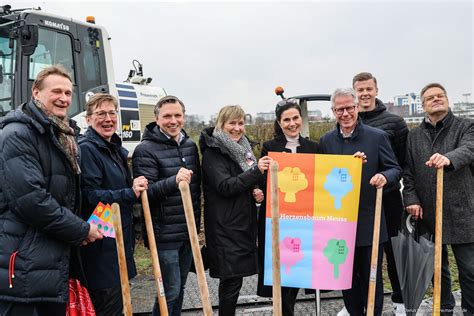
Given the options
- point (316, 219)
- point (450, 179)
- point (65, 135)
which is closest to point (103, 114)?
point (65, 135)

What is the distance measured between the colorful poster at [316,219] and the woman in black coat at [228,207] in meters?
0.15

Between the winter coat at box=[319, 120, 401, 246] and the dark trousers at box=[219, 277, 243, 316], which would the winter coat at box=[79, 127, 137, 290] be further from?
the winter coat at box=[319, 120, 401, 246]

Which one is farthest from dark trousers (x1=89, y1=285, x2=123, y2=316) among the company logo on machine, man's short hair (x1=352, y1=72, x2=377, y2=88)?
the company logo on machine

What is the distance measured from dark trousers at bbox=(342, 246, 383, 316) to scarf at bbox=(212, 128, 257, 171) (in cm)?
102

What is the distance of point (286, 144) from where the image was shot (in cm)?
334

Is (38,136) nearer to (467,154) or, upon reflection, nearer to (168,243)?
(168,243)

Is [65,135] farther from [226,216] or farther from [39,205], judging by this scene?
[226,216]

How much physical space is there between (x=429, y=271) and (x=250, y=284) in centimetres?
234

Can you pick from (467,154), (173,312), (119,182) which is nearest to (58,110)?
(119,182)

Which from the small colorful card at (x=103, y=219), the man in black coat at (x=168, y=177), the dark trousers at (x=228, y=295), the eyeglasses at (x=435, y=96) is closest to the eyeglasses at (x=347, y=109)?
the eyeglasses at (x=435, y=96)

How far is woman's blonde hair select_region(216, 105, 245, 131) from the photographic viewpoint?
10.5ft

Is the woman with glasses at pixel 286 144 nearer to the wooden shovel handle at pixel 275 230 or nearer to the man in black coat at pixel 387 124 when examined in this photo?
the man in black coat at pixel 387 124

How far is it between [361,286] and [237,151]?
136 cm

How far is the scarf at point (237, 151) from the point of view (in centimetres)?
315
